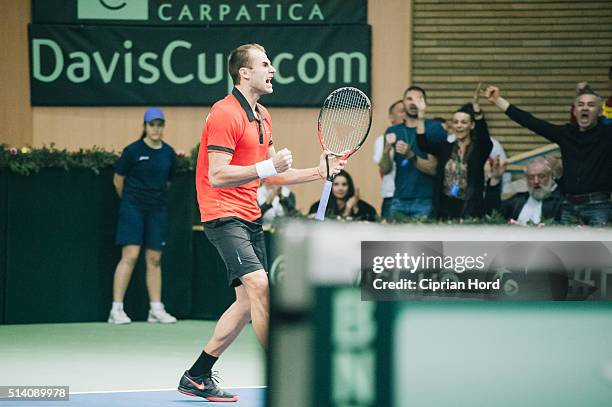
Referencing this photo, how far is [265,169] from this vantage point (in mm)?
6008

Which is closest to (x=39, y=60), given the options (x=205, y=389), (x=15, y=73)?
(x=15, y=73)

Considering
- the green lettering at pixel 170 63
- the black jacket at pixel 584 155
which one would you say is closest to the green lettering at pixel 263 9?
the green lettering at pixel 170 63

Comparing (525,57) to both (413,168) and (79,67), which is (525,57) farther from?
(79,67)

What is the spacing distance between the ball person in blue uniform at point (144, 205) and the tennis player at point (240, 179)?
4.39 meters

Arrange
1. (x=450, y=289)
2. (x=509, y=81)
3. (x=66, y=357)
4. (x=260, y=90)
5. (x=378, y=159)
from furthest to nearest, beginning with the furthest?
(x=509, y=81), (x=378, y=159), (x=66, y=357), (x=260, y=90), (x=450, y=289)

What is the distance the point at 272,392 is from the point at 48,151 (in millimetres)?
7815

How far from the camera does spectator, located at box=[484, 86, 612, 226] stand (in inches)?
361

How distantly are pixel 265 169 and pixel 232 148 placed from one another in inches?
14.1

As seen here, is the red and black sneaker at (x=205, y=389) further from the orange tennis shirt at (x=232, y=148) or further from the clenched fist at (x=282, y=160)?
the clenched fist at (x=282, y=160)

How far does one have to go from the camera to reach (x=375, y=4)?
14516 mm

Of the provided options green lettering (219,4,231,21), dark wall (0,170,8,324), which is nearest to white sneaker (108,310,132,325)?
dark wall (0,170,8,324)

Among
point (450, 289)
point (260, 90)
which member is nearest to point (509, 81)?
point (260, 90)

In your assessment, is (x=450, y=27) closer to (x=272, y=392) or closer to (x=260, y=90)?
(x=260, y=90)

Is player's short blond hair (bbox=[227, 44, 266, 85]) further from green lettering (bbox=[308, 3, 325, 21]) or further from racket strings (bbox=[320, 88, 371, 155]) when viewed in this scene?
green lettering (bbox=[308, 3, 325, 21])
